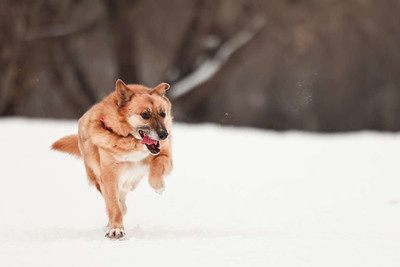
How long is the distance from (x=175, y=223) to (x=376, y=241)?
2.05 metres

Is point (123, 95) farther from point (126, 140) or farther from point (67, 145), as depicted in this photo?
point (67, 145)

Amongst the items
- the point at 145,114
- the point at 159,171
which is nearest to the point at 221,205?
the point at 159,171

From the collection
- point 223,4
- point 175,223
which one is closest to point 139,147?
point 175,223

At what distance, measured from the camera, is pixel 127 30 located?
15.7 metres

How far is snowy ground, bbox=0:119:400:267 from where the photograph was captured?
17.0ft

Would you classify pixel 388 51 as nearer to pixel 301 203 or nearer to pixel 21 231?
pixel 301 203

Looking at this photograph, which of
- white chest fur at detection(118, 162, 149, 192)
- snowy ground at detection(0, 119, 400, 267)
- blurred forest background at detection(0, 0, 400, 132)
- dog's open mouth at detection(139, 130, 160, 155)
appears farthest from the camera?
blurred forest background at detection(0, 0, 400, 132)

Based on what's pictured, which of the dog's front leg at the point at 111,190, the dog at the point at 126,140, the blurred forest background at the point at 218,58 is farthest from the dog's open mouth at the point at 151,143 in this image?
the blurred forest background at the point at 218,58

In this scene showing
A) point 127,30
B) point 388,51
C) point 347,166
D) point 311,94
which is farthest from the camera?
point 311,94

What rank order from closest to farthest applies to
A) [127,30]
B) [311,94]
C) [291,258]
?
[291,258] → [127,30] → [311,94]

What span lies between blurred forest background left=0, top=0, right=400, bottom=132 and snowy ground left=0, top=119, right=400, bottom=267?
3415mm

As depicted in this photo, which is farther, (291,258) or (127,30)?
(127,30)

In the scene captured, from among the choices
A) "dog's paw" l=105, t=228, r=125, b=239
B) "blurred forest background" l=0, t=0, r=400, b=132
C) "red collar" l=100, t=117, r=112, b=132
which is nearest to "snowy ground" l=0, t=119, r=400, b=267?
"dog's paw" l=105, t=228, r=125, b=239

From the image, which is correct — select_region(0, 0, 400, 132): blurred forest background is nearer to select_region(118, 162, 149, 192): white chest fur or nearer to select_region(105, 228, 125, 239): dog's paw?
select_region(118, 162, 149, 192): white chest fur
